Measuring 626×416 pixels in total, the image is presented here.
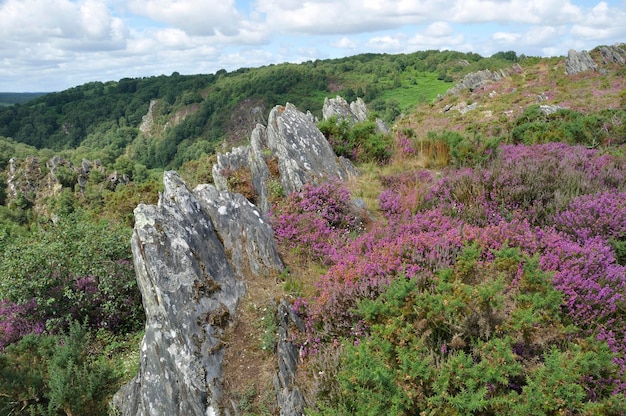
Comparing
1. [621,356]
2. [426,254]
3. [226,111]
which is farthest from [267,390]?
[226,111]

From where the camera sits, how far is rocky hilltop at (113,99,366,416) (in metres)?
5.55

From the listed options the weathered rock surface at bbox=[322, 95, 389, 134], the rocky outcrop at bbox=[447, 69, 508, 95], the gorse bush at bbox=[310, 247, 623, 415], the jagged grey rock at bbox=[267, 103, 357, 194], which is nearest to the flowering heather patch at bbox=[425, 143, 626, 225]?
the gorse bush at bbox=[310, 247, 623, 415]

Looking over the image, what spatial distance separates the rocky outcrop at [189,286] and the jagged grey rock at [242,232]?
0.02 m

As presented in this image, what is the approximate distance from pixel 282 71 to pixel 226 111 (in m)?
43.8

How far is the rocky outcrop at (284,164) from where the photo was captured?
11094 millimetres

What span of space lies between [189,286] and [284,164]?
5637 millimetres

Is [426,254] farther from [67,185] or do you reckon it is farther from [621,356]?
[67,185]

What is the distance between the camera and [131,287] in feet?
33.4

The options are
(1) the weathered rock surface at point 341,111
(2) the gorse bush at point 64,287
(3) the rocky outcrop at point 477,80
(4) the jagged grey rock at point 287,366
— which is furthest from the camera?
(3) the rocky outcrop at point 477,80

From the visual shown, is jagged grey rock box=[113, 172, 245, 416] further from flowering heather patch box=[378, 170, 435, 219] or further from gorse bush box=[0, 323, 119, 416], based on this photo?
flowering heather patch box=[378, 170, 435, 219]

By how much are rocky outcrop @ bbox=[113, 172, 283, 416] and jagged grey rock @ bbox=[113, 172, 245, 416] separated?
15 millimetres

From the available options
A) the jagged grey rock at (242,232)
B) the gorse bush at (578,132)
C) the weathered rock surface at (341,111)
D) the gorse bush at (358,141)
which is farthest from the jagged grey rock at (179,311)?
the weathered rock surface at (341,111)

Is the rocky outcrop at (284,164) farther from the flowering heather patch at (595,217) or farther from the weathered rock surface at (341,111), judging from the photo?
the weathered rock surface at (341,111)

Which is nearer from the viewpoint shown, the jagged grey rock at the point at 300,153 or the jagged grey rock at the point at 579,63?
the jagged grey rock at the point at 300,153
